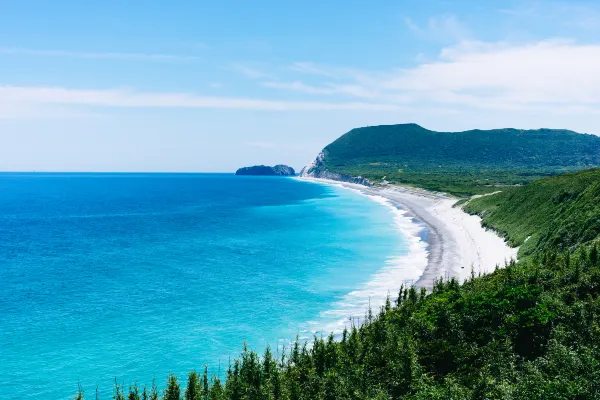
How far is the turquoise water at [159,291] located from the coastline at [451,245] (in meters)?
7.60

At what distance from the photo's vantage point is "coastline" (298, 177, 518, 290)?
231 ft

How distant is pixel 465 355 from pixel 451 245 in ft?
209

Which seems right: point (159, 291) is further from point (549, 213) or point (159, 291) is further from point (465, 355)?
point (549, 213)

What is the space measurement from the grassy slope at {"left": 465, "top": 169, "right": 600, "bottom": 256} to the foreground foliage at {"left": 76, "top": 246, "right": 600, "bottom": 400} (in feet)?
73.3

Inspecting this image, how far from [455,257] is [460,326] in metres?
48.5

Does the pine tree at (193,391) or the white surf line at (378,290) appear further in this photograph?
the white surf line at (378,290)

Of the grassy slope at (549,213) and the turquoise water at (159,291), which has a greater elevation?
the grassy slope at (549,213)

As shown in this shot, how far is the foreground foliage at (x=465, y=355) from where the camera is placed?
24828 mm

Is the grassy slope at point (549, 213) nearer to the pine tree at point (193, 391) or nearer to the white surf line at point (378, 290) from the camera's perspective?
the white surf line at point (378, 290)

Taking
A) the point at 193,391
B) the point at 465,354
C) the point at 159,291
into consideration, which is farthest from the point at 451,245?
the point at 193,391

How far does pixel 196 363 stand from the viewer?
43.5m

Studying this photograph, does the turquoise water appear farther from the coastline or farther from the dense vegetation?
the dense vegetation

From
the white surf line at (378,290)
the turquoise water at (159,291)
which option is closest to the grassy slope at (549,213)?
the white surf line at (378,290)

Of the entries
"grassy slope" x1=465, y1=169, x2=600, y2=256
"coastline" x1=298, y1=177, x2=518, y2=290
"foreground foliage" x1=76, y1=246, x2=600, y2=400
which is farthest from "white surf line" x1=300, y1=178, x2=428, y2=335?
"grassy slope" x1=465, y1=169, x2=600, y2=256
